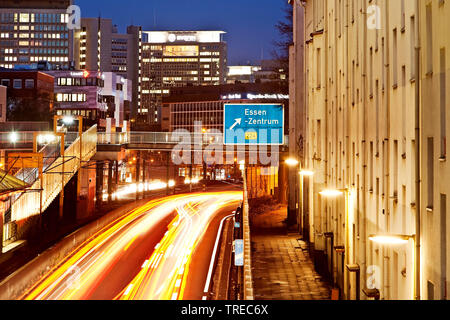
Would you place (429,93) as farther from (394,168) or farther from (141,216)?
(141,216)

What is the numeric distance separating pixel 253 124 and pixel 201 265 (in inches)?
510

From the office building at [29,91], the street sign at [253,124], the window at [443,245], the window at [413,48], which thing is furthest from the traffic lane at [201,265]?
the office building at [29,91]

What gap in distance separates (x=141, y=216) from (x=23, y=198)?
8521 mm

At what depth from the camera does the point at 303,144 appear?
34.2 m

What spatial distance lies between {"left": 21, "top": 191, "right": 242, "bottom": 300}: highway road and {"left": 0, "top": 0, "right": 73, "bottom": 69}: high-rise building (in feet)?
438

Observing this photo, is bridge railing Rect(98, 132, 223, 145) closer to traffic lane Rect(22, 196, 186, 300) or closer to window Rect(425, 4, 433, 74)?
traffic lane Rect(22, 196, 186, 300)

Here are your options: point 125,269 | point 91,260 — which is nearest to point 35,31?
point 91,260

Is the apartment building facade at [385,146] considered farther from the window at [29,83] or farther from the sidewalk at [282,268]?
the window at [29,83]

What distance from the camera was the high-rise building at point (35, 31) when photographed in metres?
160

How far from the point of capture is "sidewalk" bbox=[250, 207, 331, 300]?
2117cm

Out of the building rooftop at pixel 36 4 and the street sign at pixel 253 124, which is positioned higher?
the building rooftop at pixel 36 4

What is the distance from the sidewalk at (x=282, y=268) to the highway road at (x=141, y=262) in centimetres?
197

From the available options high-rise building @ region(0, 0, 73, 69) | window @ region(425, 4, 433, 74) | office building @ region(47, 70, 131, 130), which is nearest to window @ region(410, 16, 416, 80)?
window @ region(425, 4, 433, 74)
